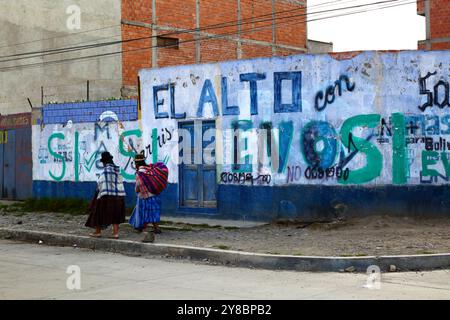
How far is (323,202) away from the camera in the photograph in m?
13.2

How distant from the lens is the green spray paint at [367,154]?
42.3 ft

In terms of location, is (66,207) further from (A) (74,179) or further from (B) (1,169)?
(B) (1,169)

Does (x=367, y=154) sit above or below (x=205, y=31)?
below

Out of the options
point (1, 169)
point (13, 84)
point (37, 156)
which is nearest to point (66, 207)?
point (37, 156)

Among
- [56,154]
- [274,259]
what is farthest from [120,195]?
[56,154]

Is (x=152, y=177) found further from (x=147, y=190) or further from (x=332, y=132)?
(x=332, y=132)

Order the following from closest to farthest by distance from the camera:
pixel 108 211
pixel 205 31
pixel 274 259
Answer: pixel 274 259
pixel 108 211
pixel 205 31

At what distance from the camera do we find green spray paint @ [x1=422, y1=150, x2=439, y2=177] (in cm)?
1281

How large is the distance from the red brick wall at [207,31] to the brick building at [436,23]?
10393 millimetres

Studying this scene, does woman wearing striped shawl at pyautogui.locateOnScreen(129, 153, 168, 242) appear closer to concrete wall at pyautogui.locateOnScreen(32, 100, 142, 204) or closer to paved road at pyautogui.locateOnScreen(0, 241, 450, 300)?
paved road at pyautogui.locateOnScreen(0, 241, 450, 300)

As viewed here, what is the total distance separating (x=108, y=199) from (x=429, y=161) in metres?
5.86

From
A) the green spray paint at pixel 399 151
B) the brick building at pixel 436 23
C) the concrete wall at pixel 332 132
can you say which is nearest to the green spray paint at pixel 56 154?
the concrete wall at pixel 332 132
